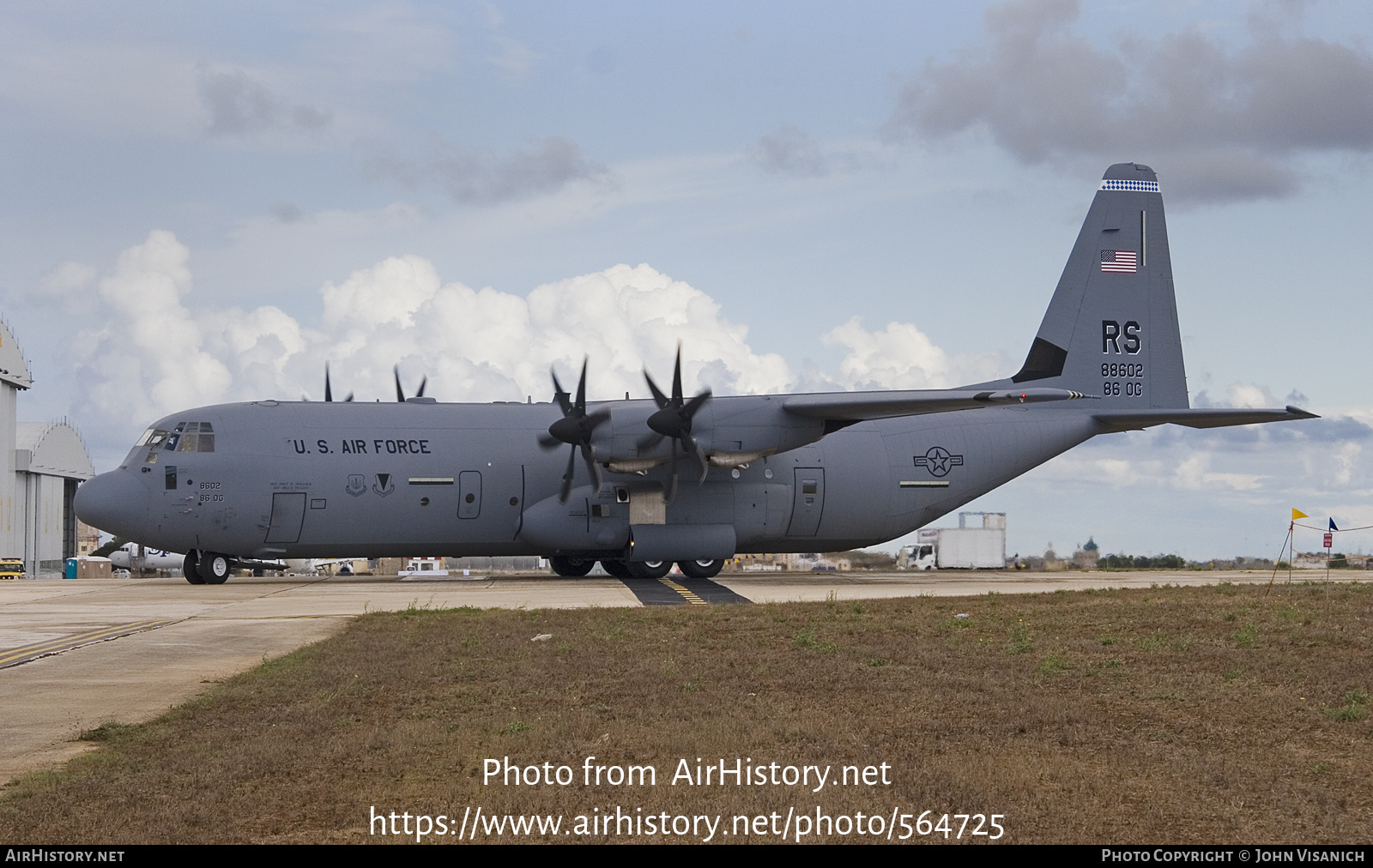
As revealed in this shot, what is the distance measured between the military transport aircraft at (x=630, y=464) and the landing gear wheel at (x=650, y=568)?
0.08 m

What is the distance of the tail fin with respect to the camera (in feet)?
120

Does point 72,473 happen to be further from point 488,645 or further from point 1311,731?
point 1311,731

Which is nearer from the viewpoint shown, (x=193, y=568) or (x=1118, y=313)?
(x=193, y=568)

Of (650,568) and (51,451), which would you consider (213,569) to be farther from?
(51,451)

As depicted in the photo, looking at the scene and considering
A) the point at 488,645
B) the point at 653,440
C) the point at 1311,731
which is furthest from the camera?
the point at 653,440

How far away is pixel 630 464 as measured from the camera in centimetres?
3047

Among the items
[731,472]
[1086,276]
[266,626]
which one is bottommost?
[266,626]

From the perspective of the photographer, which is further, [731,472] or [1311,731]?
[731,472]

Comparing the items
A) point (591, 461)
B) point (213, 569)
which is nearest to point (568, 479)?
point (591, 461)

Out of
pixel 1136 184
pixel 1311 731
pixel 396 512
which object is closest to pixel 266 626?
pixel 396 512

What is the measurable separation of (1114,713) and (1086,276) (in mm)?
28295

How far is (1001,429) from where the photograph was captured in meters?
35.4

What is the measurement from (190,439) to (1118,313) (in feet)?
87.2

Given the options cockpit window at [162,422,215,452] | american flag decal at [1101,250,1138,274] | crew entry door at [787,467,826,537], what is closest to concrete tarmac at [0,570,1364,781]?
crew entry door at [787,467,826,537]
